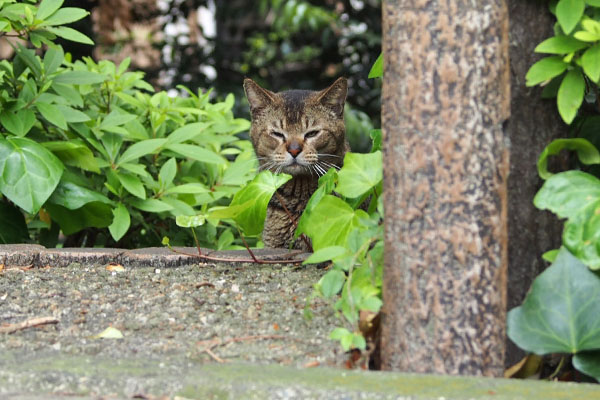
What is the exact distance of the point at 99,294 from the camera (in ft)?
8.05

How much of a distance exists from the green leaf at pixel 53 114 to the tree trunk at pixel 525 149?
1949 millimetres

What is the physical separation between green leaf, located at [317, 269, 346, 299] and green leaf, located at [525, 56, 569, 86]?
64 cm

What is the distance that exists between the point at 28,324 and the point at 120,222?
46.6 inches

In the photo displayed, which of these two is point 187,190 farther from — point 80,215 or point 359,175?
point 359,175

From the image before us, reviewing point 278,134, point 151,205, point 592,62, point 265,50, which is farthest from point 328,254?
point 265,50

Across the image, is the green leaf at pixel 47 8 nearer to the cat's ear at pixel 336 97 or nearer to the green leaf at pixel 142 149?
the green leaf at pixel 142 149

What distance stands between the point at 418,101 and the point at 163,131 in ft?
7.56

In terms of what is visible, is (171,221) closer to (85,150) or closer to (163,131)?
(163,131)

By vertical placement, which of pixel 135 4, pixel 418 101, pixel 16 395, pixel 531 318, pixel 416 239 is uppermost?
pixel 135 4

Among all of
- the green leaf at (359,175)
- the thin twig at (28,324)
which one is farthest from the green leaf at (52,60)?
Answer: the green leaf at (359,175)

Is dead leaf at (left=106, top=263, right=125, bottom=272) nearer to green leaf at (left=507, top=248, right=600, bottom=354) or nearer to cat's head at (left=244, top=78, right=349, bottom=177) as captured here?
cat's head at (left=244, top=78, right=349, bottom=177)

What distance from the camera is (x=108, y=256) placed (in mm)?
2889

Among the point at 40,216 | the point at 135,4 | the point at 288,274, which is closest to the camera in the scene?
the point at 288,274

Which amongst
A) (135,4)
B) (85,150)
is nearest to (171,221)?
(85,150)
